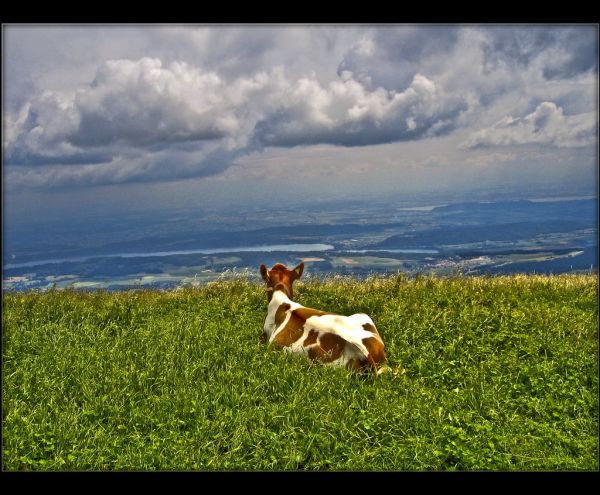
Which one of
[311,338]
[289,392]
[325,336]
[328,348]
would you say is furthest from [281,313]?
[289,392]

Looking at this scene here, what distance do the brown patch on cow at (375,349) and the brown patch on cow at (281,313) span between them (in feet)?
5.67

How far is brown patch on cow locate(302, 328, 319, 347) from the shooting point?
28.0 feet

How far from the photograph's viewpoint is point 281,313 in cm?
961

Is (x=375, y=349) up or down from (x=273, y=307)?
down

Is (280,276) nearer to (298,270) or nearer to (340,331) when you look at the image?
(298,270)

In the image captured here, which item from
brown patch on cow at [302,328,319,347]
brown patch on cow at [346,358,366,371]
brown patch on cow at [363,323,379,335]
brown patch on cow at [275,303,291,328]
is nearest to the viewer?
brown patch on cow at [346,358,366,371]

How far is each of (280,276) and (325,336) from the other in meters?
2.48

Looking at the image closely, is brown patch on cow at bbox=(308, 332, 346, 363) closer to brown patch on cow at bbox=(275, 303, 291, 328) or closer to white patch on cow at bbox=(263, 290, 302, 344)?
white patch on cow at bbox=(263, 290, 302, 344)

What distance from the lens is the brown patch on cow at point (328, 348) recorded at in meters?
8.21

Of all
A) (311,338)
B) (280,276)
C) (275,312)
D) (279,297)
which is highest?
(280,276)

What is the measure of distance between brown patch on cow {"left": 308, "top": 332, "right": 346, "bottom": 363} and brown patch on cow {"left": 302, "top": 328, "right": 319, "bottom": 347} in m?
0.10

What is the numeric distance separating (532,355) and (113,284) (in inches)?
424

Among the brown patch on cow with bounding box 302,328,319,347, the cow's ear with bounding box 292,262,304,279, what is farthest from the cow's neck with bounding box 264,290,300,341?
the brown patch on cow with bounding box 302,328,319,347

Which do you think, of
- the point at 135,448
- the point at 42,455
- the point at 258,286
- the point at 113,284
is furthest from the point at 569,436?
the point at 113,284
